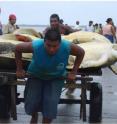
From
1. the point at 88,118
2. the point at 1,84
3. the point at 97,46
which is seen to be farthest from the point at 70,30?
the point at 1,84

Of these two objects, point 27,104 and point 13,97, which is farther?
point 13,97

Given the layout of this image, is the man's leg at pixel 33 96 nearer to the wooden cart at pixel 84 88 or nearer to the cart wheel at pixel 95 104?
the wooden cart at pixel 84 88

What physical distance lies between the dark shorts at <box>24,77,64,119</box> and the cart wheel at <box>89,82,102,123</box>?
152 centimetres

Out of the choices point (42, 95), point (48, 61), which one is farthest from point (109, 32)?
point (48, 61)

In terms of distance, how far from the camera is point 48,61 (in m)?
7.64

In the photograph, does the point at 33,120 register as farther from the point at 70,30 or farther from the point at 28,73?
the point at 70,30

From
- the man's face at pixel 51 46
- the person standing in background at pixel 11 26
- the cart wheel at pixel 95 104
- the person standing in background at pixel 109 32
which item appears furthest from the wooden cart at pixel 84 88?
the person standing in background at pixel 109 32

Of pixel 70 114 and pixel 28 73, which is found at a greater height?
pixel 28 73

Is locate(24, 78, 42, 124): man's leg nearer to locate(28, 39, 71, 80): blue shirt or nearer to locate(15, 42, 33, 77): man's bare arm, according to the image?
locate(28, 39, 71, 80): blue shirt

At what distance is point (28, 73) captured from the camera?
26.0ft

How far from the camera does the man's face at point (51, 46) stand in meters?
7.43

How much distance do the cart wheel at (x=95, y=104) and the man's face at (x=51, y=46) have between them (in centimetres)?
191

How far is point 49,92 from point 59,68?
33 cm

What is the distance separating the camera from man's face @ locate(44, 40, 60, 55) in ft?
24.4
